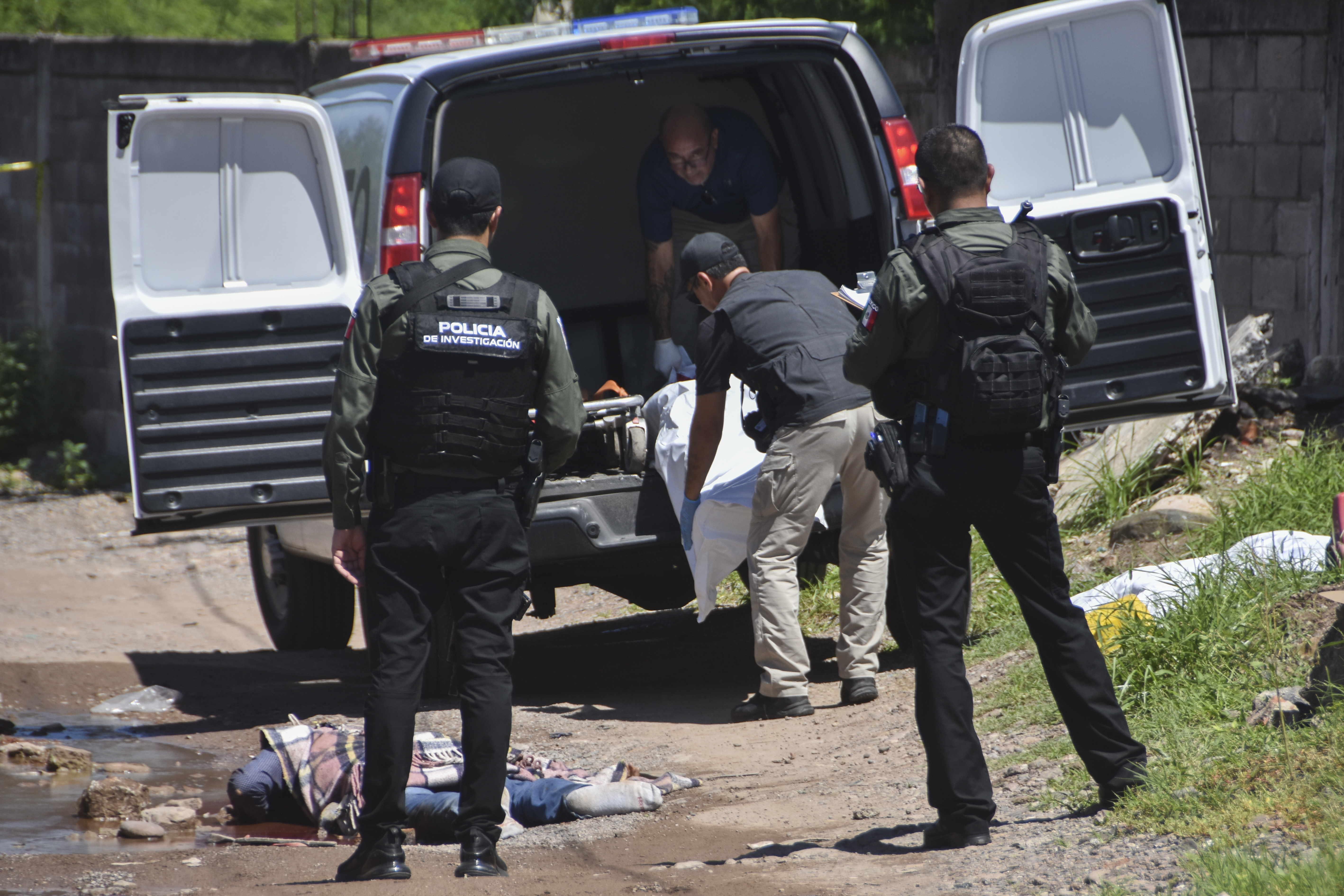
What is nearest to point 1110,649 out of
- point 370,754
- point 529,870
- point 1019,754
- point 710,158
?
point 1019,754

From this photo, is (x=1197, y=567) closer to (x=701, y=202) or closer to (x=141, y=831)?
(x=701, y=202)

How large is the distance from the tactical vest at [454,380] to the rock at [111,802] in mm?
1546

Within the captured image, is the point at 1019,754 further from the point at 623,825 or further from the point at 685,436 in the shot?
the point at 685,436

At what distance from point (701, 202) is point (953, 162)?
3293 mm

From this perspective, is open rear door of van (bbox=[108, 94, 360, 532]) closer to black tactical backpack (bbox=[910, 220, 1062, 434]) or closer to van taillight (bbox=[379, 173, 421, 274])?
van taillight (bbox=[379, 173, 421, 274])

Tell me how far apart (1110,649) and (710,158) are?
9.82ft

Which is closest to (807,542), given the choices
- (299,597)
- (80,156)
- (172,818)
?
(172,818)

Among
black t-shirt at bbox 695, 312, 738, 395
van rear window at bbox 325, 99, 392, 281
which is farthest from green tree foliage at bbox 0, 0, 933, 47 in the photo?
black t-shirt at bbox 695, 312, 738, 395

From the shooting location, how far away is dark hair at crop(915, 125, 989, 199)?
3.47 meters

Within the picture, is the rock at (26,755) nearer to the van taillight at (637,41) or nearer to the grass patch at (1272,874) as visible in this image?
the van taillight at (637,41)

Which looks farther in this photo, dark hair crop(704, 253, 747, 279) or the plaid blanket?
dark hair crop(704, 253, 747, 279)

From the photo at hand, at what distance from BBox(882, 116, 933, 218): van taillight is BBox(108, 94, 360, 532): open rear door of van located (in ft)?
6.37

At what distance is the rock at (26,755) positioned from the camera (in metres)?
4.99

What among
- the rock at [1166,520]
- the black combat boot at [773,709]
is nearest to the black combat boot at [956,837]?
the black combat boot at [773,709]
